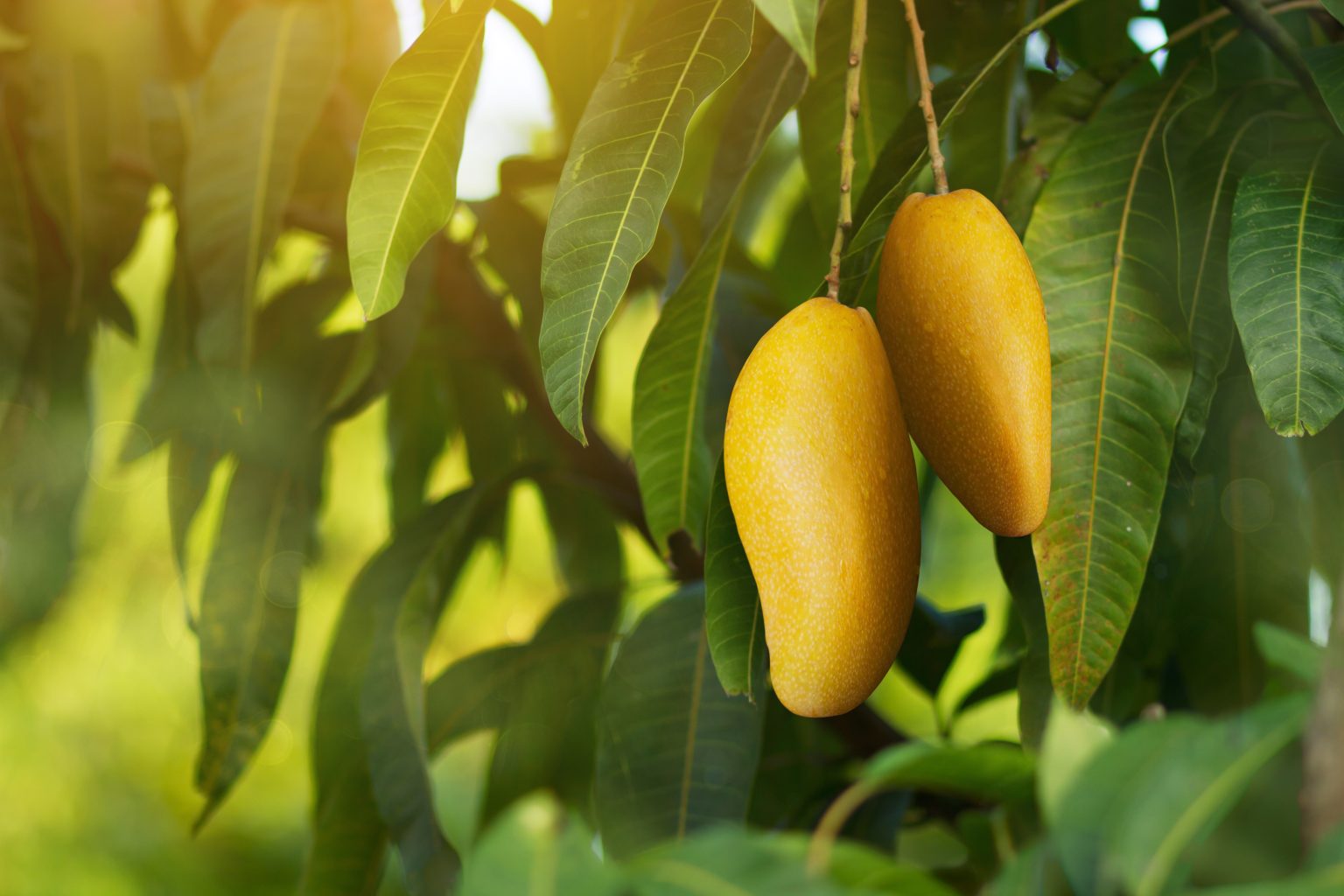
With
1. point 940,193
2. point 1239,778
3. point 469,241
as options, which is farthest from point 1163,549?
point 469,241

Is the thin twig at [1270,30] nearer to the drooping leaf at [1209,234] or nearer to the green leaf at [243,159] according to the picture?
the drooping leaf at [1209,234]

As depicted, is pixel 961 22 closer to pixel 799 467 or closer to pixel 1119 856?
pixel 799 467

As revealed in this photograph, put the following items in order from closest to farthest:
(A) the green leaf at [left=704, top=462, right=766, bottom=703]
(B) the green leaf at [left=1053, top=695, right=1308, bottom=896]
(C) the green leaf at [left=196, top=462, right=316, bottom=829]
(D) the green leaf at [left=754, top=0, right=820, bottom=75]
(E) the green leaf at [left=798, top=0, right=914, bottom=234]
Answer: (B) the green leaf at [left=1053, top=695, right=1308, bottom=896]
(D) the green leaf at [left=754, top=0, right=820, bottom=75]
(A) the green leaf at [left=704, top=462, right=766, bottom=703]
(E) the green leaf at [left=798, top=0, right=914, bottom=234]
(C) the green leaf at [left=196, top=462, right=316, bottom=829]

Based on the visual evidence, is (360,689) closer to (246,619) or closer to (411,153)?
(246,619)

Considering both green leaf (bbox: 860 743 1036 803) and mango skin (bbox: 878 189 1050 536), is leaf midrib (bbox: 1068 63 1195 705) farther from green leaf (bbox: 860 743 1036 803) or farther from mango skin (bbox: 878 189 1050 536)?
green leaf (bbox: 860 743 1036 803)

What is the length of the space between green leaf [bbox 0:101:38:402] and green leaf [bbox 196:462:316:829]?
176 mm

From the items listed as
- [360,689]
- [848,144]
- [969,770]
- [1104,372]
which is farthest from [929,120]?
[360,689]

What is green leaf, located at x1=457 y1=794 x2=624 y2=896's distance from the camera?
19 cm

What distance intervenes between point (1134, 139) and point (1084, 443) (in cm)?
16

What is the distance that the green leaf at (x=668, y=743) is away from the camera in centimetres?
61

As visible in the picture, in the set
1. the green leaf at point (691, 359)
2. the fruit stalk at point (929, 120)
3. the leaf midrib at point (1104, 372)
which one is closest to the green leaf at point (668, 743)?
the green leaf at point (691, 359)

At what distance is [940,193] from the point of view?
390 millimetres

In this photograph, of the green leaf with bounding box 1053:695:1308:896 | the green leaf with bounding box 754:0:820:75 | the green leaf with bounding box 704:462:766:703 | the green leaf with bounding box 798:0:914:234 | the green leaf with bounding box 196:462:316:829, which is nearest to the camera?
the green leaf with bounding box 1053:695:1308:896

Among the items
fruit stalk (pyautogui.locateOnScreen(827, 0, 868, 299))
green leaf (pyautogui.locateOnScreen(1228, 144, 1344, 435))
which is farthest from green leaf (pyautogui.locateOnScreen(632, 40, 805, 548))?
green leaf (pyautogui.locateOnScreen(1228, 144, 1344, 435))
